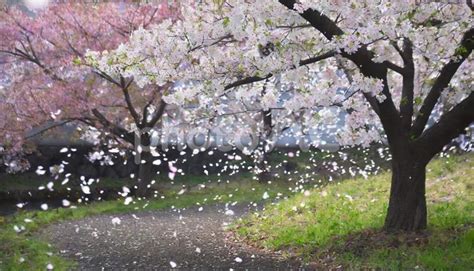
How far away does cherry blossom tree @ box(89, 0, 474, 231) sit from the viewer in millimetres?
6309

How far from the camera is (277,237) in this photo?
9.70m

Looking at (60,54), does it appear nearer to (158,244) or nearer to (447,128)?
(158,244)

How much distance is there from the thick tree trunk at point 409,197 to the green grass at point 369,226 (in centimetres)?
29

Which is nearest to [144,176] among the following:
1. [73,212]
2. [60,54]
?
[73,212]

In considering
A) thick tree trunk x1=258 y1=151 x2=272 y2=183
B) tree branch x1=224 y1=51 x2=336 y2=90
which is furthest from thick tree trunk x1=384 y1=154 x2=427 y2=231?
thick tree trunk x1=258 y1=151 x2=272 y2=183

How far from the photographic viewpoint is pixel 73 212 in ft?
46.3

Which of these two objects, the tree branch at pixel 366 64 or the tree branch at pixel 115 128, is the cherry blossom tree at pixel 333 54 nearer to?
the tree branch at pixel 366 64

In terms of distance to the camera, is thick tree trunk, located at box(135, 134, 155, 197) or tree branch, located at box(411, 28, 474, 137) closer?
tree branch, located at box(411, 28, 474, 137)

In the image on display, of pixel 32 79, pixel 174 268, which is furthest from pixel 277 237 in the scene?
pixel 32 79

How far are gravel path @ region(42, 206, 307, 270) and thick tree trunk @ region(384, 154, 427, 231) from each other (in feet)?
5.89

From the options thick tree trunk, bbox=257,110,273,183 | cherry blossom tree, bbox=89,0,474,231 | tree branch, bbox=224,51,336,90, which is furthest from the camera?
thick tree trunk, bbox=257,110,273,183

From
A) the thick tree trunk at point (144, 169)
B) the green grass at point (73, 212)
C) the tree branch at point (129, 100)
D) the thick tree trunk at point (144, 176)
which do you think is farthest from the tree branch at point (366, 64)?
the thick tree trunk at point (144, 176)

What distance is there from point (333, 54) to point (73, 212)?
940cm

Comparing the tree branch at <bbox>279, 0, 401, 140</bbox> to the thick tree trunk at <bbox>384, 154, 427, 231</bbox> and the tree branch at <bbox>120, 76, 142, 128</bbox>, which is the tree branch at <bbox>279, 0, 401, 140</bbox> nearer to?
the thick tree trunk at <bbox>384, 154, 427, 231</bbox>
